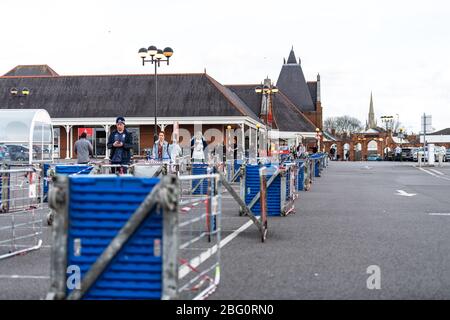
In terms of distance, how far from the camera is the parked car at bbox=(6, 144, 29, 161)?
3256 cm

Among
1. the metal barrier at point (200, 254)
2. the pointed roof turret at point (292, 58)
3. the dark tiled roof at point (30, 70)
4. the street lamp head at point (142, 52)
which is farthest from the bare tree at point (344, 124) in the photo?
the metal barrier at point (200, 254)

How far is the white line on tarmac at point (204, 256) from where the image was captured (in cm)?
659

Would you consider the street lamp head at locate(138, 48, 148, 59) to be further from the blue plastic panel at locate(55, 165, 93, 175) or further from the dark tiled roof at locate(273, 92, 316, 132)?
the dark tiled roof at locate(273, 92, 316, 132)

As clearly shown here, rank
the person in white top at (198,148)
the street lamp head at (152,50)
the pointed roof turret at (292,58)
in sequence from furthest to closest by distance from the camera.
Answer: the pointed roof turret at (292,58) < the street lamp head at (152,50) < the person in white top at (198,148)

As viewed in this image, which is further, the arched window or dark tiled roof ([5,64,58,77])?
the arched window

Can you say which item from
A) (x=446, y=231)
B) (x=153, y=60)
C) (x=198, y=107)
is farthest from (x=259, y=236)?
(x=198, y=107)

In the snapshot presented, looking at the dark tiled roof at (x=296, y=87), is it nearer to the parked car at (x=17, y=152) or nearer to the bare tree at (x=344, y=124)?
the bare tree at (x=344, y=124)

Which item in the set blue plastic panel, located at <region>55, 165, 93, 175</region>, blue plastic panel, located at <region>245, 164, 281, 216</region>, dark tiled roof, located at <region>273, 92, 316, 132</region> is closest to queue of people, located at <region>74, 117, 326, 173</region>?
blue plastic panel, located at <region>55, 165, 93, 175</region>

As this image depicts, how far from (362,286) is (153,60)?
2299 cm

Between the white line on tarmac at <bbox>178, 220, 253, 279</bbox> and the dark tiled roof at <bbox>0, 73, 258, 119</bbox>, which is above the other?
the dark tiled roof at <bbox>0, 73, 258, 119</bbox>

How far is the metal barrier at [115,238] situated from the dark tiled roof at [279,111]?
7464 cm

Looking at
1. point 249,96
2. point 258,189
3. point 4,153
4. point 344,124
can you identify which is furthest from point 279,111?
point 344,124

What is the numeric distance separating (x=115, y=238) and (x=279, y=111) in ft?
259
